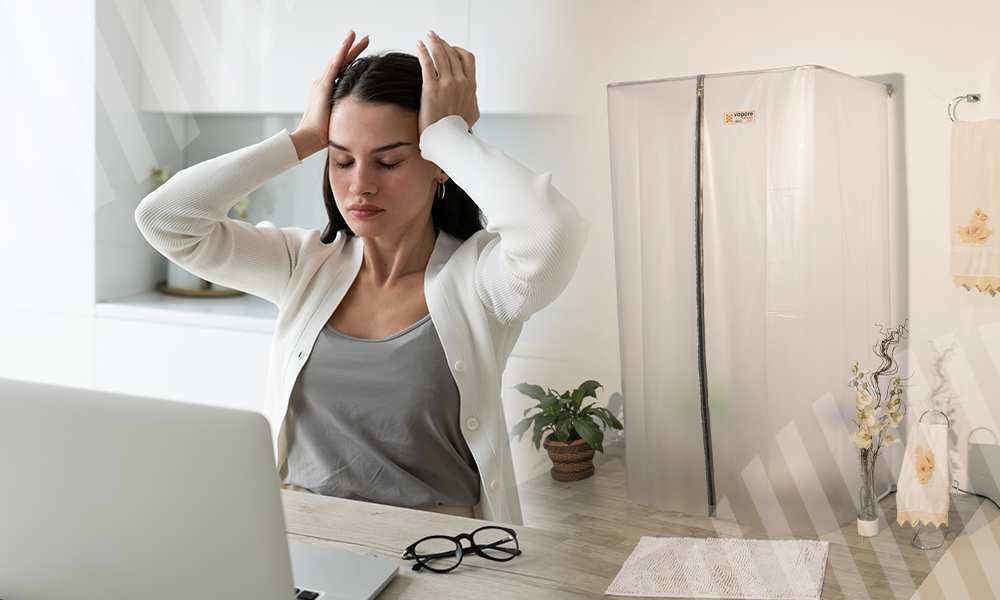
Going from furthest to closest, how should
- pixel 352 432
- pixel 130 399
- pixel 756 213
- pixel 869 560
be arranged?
1. pixel 756 213
2. pixel 869 560
3. pixel 352 432
4. pixel 130 399

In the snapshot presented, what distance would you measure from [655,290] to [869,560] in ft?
2.42

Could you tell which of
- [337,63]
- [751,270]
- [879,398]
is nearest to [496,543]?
[337,63]

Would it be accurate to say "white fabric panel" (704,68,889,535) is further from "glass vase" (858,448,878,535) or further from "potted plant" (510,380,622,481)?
"potted plant" (510,380,622,481)

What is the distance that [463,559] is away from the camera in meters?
0.66

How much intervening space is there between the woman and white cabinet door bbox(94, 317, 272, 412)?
1276 millimetres

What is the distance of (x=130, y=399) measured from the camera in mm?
474

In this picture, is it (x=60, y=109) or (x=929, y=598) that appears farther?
(x=60, y=109)

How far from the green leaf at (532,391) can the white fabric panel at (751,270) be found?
259 mm

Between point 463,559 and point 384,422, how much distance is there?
1.11ft

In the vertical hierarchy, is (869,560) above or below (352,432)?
below

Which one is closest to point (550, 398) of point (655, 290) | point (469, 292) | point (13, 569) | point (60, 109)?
point (655, 290)

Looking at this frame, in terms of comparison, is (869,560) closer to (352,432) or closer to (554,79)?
(352,432)

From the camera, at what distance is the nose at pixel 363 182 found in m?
1.00
